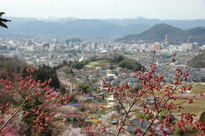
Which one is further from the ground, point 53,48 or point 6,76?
point 6,76

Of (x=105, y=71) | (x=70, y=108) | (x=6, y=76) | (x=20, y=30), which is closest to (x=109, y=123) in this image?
(x=70, y=108)

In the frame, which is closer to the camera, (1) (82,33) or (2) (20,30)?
(2) (20,30)

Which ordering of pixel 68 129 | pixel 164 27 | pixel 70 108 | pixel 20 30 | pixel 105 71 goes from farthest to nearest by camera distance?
pixel 20 30 → pixel 164 27 → pixel 105 71 → pixel 70 108 → pixel 68 129

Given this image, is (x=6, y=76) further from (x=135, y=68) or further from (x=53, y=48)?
(x=53, y=48)

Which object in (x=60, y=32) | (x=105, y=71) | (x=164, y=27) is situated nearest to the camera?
(x=105, y=71)

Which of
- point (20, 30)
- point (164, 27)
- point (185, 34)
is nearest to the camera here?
point (185, 34)

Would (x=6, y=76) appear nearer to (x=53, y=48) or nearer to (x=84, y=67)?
(x=84, y=67)

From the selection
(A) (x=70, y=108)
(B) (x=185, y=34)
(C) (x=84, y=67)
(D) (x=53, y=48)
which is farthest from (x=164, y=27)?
(A) (x=70, y=108)
